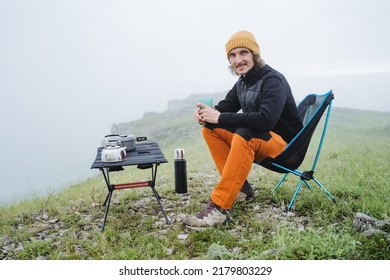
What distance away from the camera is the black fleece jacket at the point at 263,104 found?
322 centimetres

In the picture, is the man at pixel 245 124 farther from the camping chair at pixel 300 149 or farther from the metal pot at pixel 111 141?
the metal pot at pixel 111 141

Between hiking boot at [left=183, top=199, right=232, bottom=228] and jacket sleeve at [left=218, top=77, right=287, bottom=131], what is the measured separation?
2.66ft

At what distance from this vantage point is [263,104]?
128 inches

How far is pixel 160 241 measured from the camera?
3205mm

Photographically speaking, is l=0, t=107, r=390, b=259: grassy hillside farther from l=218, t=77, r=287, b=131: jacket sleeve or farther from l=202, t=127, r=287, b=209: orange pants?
l=218, t=77, r=287, b=131: jacket sleeve

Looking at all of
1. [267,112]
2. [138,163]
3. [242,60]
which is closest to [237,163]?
[267,112]

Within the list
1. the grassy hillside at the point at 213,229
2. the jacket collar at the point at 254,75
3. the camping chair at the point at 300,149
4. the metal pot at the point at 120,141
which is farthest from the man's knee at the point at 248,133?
the metal pot at the point at 120,141

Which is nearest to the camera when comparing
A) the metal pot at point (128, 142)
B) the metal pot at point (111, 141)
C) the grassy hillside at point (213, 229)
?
the grassy hillside at point (213, 229)

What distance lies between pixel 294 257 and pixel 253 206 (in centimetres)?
131

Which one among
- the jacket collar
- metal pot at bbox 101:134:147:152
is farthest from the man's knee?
metal pot at bbox 101:134:147:152

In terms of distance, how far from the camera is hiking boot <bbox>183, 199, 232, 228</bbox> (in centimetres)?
332

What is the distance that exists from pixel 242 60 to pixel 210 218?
155 centimetres

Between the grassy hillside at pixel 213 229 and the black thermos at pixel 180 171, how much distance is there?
134 millimetres
